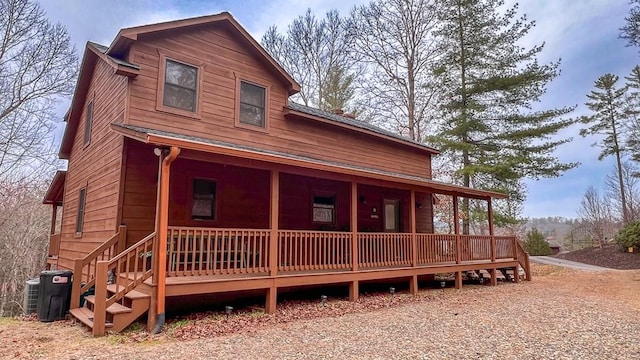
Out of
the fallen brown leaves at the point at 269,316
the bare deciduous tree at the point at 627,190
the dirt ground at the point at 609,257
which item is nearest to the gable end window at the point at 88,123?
the fallen brown leaves at the point at 269,316

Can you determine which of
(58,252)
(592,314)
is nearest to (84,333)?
(58,252)

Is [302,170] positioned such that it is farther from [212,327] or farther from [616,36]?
[616,36]

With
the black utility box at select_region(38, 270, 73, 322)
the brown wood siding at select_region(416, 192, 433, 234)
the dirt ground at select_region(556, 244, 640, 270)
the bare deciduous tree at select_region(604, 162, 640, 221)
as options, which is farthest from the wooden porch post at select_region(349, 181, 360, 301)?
the bare deciduous tree at select_region(604, 162, 640, 221)

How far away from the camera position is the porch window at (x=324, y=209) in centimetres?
1183

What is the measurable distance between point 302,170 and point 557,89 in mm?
18316

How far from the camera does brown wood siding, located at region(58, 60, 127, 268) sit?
8758 millimetres

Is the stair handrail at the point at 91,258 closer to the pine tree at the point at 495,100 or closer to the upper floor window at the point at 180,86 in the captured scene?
the upper floor window at the point at 180,86

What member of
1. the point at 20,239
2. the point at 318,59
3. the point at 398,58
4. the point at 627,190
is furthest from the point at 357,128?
the point at 627,190

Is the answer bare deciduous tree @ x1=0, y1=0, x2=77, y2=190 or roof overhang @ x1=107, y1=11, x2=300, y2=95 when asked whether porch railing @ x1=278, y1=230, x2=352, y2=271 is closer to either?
roof overhang @ x1=107, y1=11, x2=300, y2=95

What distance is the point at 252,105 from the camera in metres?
11.0

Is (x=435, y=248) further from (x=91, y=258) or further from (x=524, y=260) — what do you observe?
(x=91, y=258)

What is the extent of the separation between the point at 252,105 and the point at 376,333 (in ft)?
22.9

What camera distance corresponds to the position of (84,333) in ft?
20.9

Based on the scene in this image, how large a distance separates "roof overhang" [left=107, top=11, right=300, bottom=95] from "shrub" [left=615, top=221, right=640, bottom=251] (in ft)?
68.0
